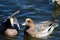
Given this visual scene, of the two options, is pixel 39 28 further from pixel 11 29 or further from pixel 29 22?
pixel 11 29

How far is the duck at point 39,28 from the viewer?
1535 centimetres

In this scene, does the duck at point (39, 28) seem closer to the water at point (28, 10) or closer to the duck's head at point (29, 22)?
the duck's head at point (29, 22)

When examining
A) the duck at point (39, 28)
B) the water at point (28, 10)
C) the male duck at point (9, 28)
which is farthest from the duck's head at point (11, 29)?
the duck at point (39, 28)

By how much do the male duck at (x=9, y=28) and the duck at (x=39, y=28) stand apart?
0.47 meters

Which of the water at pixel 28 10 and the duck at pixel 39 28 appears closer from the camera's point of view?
the duck at pixel 39 28

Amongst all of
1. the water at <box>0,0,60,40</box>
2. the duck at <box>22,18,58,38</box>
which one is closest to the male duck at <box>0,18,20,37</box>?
the water at <box>0,0,60,40</box>

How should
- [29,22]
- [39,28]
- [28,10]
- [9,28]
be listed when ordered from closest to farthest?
[39,28]
[29,22]
[9,28]
[28,10]

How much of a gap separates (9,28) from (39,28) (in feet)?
4.02

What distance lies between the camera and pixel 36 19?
16.9 m

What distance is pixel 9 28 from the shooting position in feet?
51.3

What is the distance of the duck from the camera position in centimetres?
1535

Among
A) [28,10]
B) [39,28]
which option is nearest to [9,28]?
[39,28]

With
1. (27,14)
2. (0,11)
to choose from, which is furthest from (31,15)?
(0,11)

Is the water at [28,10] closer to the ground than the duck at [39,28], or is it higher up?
higher up
